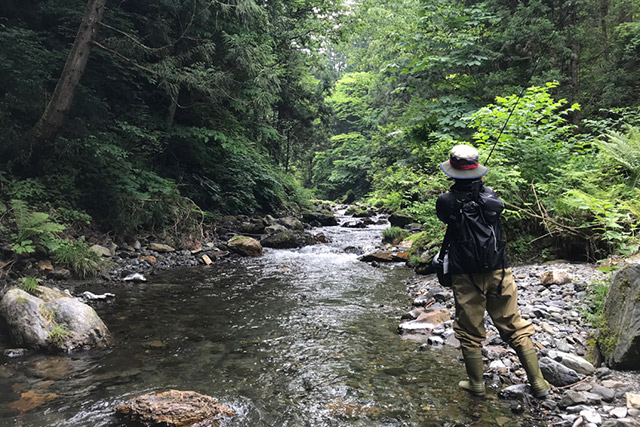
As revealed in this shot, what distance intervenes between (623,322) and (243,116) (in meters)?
15.5

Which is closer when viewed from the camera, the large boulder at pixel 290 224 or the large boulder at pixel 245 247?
the large boulder at pixel 245 247

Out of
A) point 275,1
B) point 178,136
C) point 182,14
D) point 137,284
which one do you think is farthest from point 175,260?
point 275,1

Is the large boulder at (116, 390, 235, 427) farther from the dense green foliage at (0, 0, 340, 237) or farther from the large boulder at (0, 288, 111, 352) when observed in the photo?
the dense green foliage at (0, 0, 340, 237)

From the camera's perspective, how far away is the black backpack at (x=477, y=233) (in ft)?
9.83

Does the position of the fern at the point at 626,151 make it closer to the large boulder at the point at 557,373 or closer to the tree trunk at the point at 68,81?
the large boulder at the point at 557,373

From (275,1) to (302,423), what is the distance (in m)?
17.2

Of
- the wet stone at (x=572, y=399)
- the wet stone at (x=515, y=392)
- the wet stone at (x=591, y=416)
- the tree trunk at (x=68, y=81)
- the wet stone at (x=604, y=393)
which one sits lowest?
the wet stone at (x=515, y=392)

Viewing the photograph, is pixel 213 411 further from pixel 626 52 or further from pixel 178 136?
pixel 626 52

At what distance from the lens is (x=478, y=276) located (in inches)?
121

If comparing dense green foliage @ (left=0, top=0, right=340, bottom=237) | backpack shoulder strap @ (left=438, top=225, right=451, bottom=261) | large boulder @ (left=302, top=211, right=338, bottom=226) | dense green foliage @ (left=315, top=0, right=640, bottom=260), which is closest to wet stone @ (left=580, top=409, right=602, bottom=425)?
backpack shoulder strap @ (left=438, top=225, right=451, bottom=261)

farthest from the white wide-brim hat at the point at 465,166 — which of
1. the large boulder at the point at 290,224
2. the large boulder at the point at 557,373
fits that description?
the large boulder at the point at 290,224

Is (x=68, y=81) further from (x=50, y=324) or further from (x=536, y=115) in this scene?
(x=536, y=115)

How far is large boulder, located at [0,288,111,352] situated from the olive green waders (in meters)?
4.21

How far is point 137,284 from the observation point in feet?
24.2
